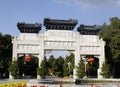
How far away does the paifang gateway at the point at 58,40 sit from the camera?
4366 centimetres

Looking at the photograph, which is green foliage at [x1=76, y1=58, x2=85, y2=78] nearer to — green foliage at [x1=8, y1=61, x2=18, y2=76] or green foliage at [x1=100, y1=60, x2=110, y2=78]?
green foliage at [x1=100, y1=60, x2=110, y2=78]

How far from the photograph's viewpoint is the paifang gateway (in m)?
43.7

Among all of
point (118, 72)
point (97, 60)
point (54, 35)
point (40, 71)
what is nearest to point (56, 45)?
point (54, 35)

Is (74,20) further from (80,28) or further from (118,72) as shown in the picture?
(118,72)

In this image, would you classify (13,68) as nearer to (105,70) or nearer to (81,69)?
(81,69)

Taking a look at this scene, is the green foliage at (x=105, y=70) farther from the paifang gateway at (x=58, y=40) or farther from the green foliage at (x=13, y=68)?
the green foliage at (x=13, y=68)

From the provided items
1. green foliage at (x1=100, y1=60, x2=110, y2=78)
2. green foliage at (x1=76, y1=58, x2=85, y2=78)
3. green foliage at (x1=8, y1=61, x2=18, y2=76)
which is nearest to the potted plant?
green foliage at (x1=8, y1=61, x2=18, y2=76)

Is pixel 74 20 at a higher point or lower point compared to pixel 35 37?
higher

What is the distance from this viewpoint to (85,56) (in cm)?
4638

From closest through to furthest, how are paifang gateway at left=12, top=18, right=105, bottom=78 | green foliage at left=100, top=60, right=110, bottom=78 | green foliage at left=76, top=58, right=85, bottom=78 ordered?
green foliage at left=100, top=60, right=110, bottom=78
green foliage at left=76, top=58, right=85, bottom=78
paifang gateway at left=12, top=18, right=105, bottom=78

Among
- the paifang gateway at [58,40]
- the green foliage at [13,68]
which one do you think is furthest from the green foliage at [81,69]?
the green foliage at [13,68]

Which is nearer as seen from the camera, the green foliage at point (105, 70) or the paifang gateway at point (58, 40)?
the green foliage at point (105, 70)

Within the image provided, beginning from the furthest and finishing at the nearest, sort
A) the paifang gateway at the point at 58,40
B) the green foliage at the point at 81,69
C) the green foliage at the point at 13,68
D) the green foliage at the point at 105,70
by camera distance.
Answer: the paifang gateway at the point at 58,40, the green foliage at the point at 81,69, the green foliage at the point at 105,70, the green foliage at the point at 13,68

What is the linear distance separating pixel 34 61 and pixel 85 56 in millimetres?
14144
